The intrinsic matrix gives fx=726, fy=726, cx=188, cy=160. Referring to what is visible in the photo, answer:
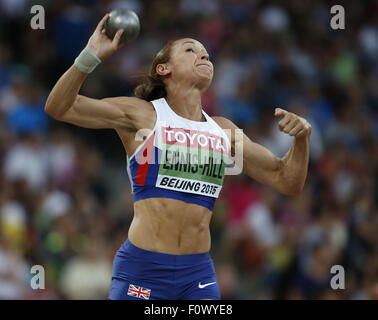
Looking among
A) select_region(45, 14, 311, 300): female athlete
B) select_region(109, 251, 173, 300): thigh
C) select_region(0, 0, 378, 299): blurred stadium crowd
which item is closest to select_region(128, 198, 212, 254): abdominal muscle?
select_region(45, 14, 311, 300): female athlete

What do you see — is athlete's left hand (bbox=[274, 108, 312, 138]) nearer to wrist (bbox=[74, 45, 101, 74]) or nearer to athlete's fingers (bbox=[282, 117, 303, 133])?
athlete's fingers (bbox=[282, 117, 303, 133])

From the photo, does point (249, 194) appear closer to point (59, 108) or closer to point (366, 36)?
point (366, 36)

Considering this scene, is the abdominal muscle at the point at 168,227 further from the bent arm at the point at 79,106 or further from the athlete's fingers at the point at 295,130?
the athlete's fingers at the point at 295,130

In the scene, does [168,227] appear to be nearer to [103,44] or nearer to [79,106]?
[79,106]

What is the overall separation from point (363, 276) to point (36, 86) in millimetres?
5988

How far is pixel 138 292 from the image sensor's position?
5516mm

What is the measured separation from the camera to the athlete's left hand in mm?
5746

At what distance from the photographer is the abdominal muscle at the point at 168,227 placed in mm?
5586

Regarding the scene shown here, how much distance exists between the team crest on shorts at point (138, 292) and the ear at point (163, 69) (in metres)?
1.88

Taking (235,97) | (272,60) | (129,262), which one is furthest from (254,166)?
(272,60)

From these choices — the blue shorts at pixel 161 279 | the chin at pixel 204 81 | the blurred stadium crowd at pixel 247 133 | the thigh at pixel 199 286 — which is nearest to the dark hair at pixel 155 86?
the chin at pixel 204 81

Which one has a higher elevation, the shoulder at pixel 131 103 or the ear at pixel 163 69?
the ear at pixel 163 69

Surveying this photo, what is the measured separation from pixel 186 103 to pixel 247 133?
572 cm

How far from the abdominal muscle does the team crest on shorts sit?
307 mm
